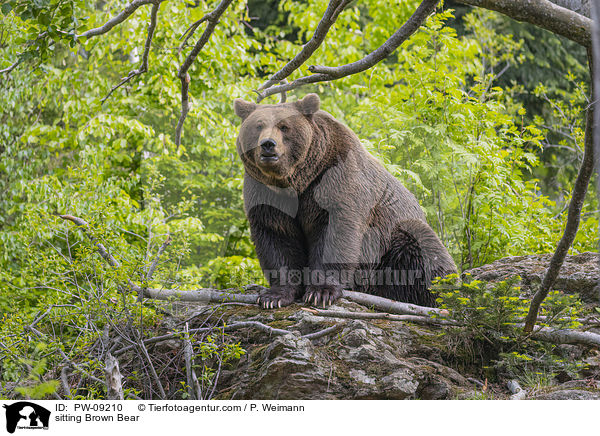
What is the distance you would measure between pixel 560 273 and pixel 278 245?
7.41ft

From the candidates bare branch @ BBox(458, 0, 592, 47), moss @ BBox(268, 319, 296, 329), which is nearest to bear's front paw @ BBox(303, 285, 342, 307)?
moss @ BBox(268, 319, 296, 329)

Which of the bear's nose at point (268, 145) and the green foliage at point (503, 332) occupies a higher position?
the bear's nose at point (268, 145)

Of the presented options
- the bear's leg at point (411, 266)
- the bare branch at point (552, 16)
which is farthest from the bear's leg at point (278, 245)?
the bare branch at point (552, 16)

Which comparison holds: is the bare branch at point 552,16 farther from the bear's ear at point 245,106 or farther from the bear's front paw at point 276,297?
the bear's front paw at point 276,297

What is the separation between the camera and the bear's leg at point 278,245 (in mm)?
4504

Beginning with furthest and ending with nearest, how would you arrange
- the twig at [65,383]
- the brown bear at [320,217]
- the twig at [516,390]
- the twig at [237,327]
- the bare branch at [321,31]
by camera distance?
the brown bear at [320,217] → the twig at [237,327] → the bare branch at [321,31] → the twig at [65,383] → the twig at [516,390]

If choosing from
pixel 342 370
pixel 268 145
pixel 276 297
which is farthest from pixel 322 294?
pixel 268 145

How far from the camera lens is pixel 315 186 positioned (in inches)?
177

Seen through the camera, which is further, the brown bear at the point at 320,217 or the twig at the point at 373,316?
the brown bear at the point at 320,217

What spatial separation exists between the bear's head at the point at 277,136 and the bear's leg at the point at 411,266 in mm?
1122

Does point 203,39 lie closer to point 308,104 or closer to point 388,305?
point 308,104

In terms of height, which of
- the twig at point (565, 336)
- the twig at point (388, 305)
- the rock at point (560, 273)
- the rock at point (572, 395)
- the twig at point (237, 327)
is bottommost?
the rock at point (572, 395)

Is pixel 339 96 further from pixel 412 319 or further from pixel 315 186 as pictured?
pixel 412 319
